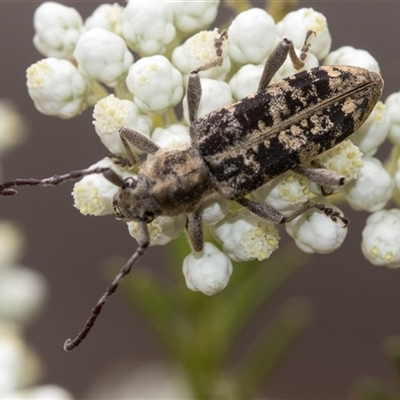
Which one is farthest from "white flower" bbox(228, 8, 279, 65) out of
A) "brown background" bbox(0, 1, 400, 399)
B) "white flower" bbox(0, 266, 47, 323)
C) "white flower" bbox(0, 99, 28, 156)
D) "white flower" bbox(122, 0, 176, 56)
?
"brown background" bbox(0, 1, 400, 399)

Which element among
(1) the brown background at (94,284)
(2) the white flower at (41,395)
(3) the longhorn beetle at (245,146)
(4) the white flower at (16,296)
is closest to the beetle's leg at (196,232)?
(3) the longhorn beetle at (245,146)

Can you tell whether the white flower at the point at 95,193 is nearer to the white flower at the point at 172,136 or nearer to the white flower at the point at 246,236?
the white flower at the point at 172,136

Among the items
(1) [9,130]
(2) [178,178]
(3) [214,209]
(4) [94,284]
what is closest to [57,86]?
(2) [178,178]

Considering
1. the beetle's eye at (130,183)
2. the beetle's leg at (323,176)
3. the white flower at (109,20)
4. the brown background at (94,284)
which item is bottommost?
the brown background at (94,284)

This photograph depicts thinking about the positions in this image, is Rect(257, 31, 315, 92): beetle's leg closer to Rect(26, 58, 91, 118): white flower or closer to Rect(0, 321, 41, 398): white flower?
Rect(26, 58, 91, 118): white flower

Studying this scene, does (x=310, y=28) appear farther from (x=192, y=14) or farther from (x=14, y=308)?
(x=14, y=308)

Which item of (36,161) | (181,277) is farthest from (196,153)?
(36,161)

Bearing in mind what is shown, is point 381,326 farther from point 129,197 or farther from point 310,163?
point 129,197
